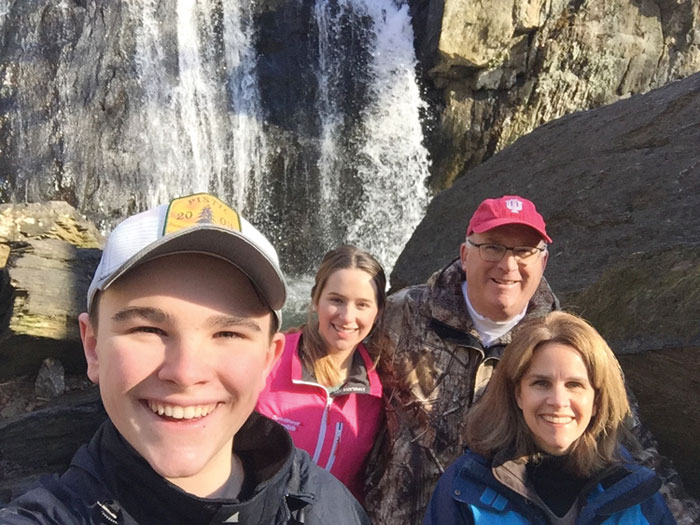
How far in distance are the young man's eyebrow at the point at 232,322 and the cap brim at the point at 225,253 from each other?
0.06m

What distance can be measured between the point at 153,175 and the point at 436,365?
10.7 m

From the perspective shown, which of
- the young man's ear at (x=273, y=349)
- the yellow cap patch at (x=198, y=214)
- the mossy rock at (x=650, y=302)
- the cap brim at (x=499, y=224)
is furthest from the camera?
the mossy rock at (x=650, y=302)

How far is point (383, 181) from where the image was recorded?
13.5 meters

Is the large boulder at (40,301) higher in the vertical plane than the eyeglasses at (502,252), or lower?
lower

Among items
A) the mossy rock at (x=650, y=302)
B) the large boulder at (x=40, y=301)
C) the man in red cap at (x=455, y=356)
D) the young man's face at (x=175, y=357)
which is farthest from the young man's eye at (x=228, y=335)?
the large boulder at (x=40, y=301)

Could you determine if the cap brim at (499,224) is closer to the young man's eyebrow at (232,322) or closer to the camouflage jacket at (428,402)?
the camouflage jacket at (428,402)

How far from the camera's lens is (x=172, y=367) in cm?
127

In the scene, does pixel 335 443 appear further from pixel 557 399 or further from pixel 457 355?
pixel 557 399

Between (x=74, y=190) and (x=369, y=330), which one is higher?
(x=369, y=330)

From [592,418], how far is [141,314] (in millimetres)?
1546

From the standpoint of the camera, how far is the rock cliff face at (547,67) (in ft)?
44.7

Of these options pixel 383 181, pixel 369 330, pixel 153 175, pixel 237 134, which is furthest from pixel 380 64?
pixel 369 330

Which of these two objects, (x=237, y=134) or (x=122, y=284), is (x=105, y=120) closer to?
(x=237, y=134)

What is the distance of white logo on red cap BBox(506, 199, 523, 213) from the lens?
276cm
